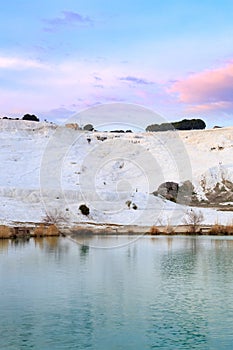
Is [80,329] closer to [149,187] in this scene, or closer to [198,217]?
[198,217]

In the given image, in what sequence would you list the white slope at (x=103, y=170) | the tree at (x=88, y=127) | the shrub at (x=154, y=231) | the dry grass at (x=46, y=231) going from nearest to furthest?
the dry grass at (x=46, y=231)
the shrub at (x=154, y=231)
the white slope at (x=103, y=170)
the tree at (x=88, y=127)

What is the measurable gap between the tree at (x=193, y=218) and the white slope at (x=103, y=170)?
46cm

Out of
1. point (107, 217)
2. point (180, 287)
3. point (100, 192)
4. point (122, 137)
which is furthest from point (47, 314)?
point (122, 137)

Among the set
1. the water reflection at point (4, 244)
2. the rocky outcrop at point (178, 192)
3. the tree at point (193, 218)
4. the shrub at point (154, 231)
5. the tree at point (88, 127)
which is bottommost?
the water reflection at point (4, 244)

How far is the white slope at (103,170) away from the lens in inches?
1551

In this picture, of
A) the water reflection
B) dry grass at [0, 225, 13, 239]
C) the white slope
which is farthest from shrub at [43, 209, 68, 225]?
the water reflection

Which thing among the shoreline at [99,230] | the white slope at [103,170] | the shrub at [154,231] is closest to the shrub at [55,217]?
the white slope at [103,170]

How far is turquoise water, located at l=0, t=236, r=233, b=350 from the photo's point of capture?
1162cm

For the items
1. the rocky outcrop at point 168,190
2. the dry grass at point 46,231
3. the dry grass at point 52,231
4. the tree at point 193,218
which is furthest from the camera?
the rocky outcrop at point 168,190

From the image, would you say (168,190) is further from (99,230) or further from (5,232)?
(5,232)

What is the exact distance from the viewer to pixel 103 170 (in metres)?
54.6

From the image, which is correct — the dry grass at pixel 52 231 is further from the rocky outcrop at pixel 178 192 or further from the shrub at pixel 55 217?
the rocky outcrop at pixel 178 192

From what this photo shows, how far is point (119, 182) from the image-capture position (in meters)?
49.7

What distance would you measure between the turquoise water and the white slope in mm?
13451
